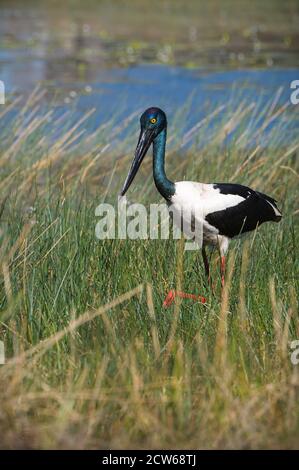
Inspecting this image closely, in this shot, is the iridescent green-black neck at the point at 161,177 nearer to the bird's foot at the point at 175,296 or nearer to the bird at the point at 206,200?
the bird at the point at 206,200

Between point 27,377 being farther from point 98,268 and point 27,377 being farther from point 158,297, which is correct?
point 98,268

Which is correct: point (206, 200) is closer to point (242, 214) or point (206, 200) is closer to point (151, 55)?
point (242, 214)

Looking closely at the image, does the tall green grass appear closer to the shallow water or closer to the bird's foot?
the bird's foot

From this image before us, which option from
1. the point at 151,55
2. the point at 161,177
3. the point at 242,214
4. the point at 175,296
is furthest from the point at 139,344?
the point at 151,55

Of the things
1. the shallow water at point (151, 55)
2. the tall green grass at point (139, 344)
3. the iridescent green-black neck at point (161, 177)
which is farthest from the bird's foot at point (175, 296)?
the shallow water at point (151, 55)

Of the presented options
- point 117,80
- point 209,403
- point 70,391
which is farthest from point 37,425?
point 117,80

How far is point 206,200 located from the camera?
191 inches

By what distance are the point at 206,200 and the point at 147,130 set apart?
45 cm

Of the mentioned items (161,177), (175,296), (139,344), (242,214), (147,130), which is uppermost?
(147,130)

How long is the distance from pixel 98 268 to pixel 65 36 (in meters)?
15.3

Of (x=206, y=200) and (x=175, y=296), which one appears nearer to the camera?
(x=175, y=296)

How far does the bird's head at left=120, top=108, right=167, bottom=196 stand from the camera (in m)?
4.74

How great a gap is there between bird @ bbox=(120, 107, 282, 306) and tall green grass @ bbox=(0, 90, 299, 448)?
0.13 m

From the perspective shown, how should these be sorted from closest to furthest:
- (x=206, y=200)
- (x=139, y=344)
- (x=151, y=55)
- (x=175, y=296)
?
(x=139, y=344), (x=175, y=296), (x=206, y=200), (x=151, y=55)
